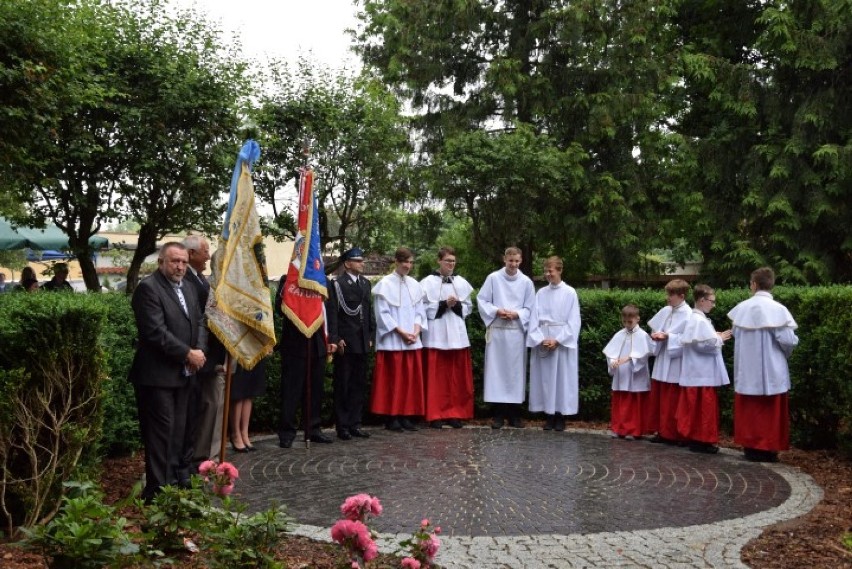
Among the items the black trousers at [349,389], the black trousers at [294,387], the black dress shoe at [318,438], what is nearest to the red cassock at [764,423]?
the black trousers at [349,389]

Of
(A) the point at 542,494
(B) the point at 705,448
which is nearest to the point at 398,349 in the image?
(B) the point at 705,448

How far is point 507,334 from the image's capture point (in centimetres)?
1082

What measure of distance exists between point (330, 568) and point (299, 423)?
18.2 ft

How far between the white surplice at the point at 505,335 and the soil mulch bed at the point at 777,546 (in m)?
4.02

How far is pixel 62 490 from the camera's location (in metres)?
5.25

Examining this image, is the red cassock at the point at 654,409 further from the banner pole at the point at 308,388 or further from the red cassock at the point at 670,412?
the banner pole at the point at 308,388

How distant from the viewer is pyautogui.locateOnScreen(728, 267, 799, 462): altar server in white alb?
8.41 m

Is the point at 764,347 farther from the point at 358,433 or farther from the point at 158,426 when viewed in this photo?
the point at 158,426

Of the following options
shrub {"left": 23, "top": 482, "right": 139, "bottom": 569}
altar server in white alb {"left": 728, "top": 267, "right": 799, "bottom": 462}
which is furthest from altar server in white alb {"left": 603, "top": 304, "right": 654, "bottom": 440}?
shrub {"left": 23, "top": 482, "right": 139, "bottom": 569}

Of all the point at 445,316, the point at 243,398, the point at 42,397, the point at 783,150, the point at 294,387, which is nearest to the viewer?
the point at 42,397

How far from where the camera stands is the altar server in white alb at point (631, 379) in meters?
9.95

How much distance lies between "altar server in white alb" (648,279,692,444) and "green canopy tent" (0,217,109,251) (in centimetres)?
1068

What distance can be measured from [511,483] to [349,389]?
3110 mm

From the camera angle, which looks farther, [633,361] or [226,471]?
[633,361]
